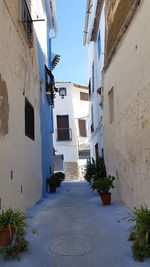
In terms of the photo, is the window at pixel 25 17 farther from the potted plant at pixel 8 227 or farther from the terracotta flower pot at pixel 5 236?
the terracotta flower pot at pixel 5 236

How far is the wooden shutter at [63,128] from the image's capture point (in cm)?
2788

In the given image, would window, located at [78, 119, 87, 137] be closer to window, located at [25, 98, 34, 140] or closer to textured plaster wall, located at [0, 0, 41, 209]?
window, located at [25, 98, 34, 140]

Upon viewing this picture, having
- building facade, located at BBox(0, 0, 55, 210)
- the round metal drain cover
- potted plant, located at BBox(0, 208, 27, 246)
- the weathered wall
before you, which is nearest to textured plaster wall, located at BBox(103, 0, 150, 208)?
the weathered wall

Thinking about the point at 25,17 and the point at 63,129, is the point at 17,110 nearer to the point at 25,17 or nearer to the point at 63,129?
the point at 25,17

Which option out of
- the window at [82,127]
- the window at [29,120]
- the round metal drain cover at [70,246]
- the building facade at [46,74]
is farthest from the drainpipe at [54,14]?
the round metal drain cover at [70,246]

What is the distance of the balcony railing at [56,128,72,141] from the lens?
1093 inches

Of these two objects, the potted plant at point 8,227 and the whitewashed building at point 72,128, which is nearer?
the potted plant at point 8,227

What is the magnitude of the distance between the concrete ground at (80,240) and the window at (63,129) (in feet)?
64.1

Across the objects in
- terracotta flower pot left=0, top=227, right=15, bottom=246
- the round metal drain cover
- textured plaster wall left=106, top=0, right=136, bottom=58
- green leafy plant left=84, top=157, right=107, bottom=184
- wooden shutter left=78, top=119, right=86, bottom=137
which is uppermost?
textured plaster wall left=106, top=0, right=136, bottom=58

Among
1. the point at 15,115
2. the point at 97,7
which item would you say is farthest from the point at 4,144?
the point at 97,7

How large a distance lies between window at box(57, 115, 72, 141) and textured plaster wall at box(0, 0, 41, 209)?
17885 mm

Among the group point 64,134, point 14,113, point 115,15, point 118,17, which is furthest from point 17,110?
point 64,134

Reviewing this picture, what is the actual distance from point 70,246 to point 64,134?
2302cm

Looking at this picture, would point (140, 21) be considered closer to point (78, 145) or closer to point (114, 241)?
point (114, 241)
